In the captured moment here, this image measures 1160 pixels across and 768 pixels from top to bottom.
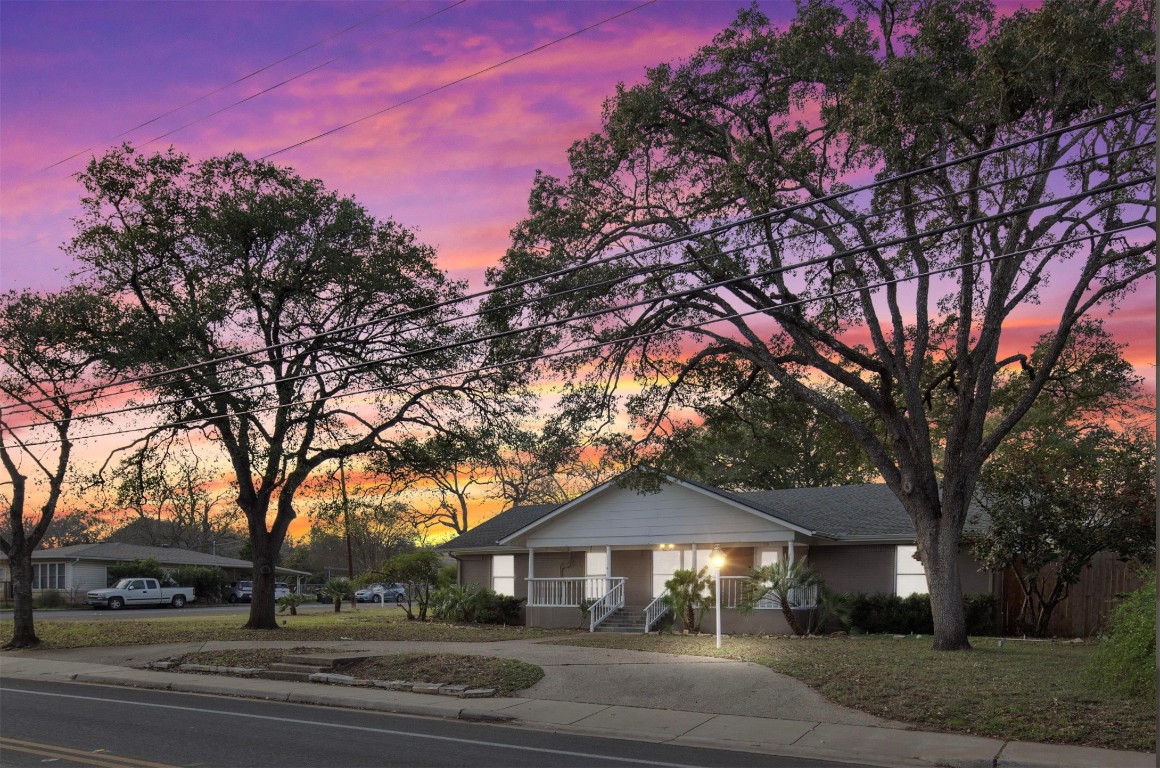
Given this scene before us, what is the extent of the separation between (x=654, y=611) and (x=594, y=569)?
178 inches

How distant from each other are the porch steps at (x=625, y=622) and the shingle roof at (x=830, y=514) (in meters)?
4.39

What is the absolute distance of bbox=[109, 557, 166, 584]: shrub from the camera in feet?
194

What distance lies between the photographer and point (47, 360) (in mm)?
27516

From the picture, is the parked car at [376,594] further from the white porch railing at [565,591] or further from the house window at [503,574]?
the white porch railing at [565,591]

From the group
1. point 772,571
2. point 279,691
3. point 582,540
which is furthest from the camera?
point 582,540

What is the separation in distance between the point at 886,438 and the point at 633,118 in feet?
37.7

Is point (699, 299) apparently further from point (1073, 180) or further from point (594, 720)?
point (594, 720)

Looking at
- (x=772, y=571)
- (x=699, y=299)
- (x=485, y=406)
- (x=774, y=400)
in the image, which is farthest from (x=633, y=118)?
(x=772, y=571)

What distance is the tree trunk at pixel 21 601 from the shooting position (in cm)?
2647

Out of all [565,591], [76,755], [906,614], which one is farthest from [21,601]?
[906,614]

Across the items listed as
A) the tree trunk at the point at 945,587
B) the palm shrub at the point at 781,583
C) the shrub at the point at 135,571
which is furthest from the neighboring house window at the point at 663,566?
the shrub at the point at 135,571

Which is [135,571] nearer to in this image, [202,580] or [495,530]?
[202,580]

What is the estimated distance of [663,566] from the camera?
108 feet

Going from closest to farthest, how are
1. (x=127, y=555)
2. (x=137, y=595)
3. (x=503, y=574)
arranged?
(x=503, y=574) → (x=137, y=595) → (x=127, y=555)
